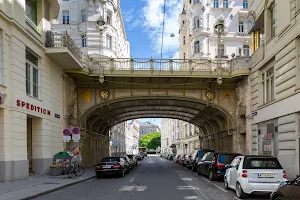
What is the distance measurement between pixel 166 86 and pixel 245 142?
7652 mm

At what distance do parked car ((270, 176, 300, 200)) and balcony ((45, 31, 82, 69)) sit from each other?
1595 cm

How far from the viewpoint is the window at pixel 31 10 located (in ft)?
63.9

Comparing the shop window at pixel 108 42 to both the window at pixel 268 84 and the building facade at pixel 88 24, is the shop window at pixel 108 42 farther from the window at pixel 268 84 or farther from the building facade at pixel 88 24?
the window at pixel 268 84

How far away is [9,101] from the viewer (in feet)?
52.3

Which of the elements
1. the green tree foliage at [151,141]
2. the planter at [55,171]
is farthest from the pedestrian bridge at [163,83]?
the green tree foliage at [151,141]

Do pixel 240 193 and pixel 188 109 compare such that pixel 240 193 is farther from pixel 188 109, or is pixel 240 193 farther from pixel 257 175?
pixel 188 109

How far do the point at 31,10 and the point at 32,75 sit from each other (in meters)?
4.13

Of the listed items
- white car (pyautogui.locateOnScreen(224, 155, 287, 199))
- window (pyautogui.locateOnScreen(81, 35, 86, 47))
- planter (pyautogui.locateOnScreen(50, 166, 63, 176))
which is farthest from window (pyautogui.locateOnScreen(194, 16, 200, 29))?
white car (pyautogui.locateOnScreen(224, 155, 287, 199))

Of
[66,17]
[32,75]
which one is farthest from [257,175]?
[66,17]

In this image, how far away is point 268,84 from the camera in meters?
21.1

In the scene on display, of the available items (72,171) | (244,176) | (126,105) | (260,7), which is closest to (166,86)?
(126,105)

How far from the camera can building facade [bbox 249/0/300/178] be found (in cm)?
1636

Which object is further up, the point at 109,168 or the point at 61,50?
the point at 61,50

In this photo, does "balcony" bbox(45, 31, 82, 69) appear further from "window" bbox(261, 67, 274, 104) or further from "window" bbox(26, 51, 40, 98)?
"window" bbox(261, 67, 274, 104)
